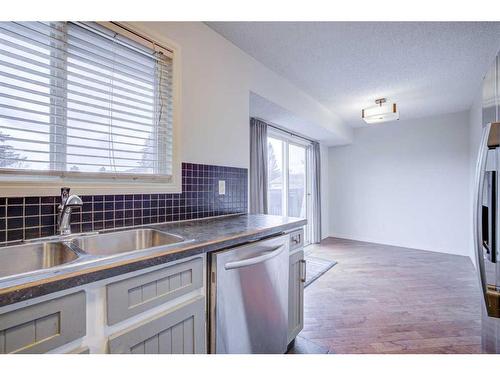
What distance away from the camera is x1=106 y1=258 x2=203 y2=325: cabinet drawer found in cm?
79

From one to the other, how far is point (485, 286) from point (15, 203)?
6.59 feet

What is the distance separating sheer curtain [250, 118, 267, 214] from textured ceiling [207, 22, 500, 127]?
71cm

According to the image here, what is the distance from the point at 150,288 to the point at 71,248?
38 cm

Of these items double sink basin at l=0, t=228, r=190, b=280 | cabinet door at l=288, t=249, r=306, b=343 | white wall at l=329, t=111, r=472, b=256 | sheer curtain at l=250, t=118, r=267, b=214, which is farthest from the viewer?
white wall at l=329, t=111, r=472, b=256

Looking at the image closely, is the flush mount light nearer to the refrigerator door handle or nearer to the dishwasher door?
the refrigerator door handle

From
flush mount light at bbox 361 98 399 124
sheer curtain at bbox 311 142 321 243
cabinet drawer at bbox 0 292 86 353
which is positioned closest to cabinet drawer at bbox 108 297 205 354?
cabinet drawer at bbox 0 292 86 353

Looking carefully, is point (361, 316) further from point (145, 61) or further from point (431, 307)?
point (145, 61)

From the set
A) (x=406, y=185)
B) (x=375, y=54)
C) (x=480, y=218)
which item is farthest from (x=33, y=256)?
(x=406, y=185)

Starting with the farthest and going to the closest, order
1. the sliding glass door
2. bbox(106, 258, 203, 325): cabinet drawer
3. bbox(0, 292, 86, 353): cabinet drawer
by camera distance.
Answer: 1. the sliding glass door
2. bbox(106, 258, 203, 325): cabinet drawer
3. bbox(0, 292, 86, 353): cabinet drawer

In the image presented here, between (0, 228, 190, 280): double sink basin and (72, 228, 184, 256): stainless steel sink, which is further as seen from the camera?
(72, 228, 184, 256): stainless steel sink

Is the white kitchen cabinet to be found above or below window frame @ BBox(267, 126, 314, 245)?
below

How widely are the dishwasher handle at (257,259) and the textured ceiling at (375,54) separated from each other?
5.38ft

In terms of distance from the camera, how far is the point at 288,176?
414 centimetres

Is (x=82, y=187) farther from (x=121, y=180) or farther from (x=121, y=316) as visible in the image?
(x=121, y=316)
